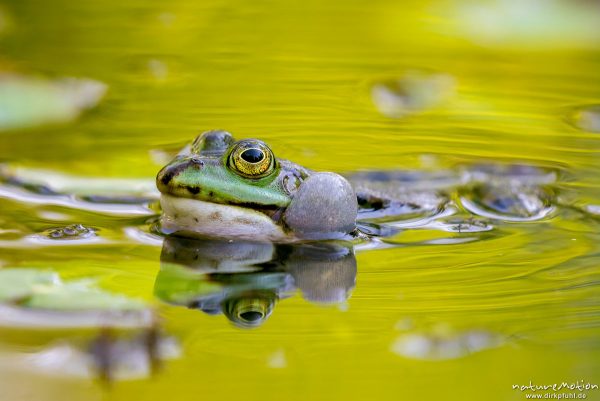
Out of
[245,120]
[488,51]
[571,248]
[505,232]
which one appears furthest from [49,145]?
[488,51]

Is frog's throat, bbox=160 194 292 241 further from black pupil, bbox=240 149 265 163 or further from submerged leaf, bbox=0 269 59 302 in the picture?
submerged leaf, bbox=0 269 59 302

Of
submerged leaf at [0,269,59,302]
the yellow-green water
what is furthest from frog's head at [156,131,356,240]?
submerged leaf at [0,269,59,302]

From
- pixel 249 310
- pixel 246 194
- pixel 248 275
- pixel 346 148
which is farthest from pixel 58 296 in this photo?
pixel 346 148

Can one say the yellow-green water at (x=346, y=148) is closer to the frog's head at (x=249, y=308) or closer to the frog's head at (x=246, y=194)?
the frog's head at (x=249, y=308)

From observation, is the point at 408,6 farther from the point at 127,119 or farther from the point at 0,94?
the point at 0,94

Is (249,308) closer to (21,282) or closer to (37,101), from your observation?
(21,282)

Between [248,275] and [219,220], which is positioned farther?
[219,220]

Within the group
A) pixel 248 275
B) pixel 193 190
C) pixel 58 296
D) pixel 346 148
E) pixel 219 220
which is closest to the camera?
pixel 58 296
